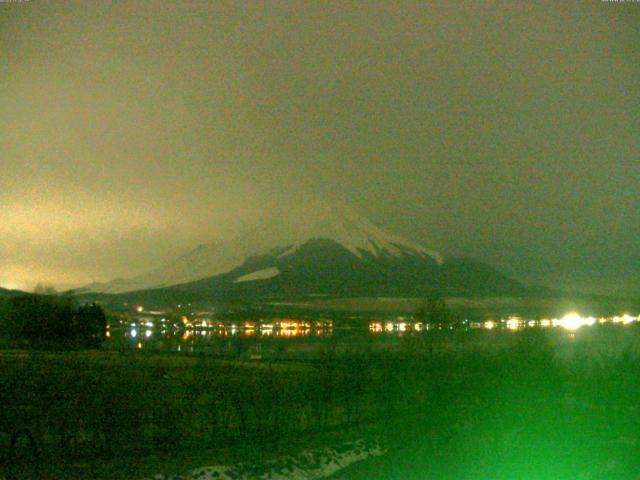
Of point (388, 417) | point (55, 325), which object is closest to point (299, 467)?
point (388, 417)

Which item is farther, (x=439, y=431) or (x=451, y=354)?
(x=451, y=354)

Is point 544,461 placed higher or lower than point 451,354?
lower

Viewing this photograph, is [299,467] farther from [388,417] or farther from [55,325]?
[55,325]

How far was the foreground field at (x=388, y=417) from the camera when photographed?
49.1 ft

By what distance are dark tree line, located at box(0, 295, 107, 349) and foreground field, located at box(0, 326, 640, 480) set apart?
32.5 metres

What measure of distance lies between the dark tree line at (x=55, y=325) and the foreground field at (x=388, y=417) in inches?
1279

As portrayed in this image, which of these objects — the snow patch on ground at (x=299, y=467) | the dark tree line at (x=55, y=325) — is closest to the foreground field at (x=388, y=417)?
the snow patch on ground at (x=299, y=467)

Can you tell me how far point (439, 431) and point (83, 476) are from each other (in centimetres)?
796

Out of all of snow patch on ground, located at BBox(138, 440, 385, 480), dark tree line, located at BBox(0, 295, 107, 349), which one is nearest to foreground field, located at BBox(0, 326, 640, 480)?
snow patch on ground, located at BBox(138, 440, 385, 480)

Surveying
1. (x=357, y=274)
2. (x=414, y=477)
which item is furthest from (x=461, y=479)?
(x=357, y=274)

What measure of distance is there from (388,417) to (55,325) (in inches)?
1825

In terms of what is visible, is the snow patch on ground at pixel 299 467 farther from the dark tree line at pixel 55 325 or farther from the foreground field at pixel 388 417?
the dark tree line at pixel 55 325

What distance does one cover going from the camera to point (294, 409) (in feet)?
63.7

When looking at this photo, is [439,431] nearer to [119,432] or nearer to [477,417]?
[477,417]
